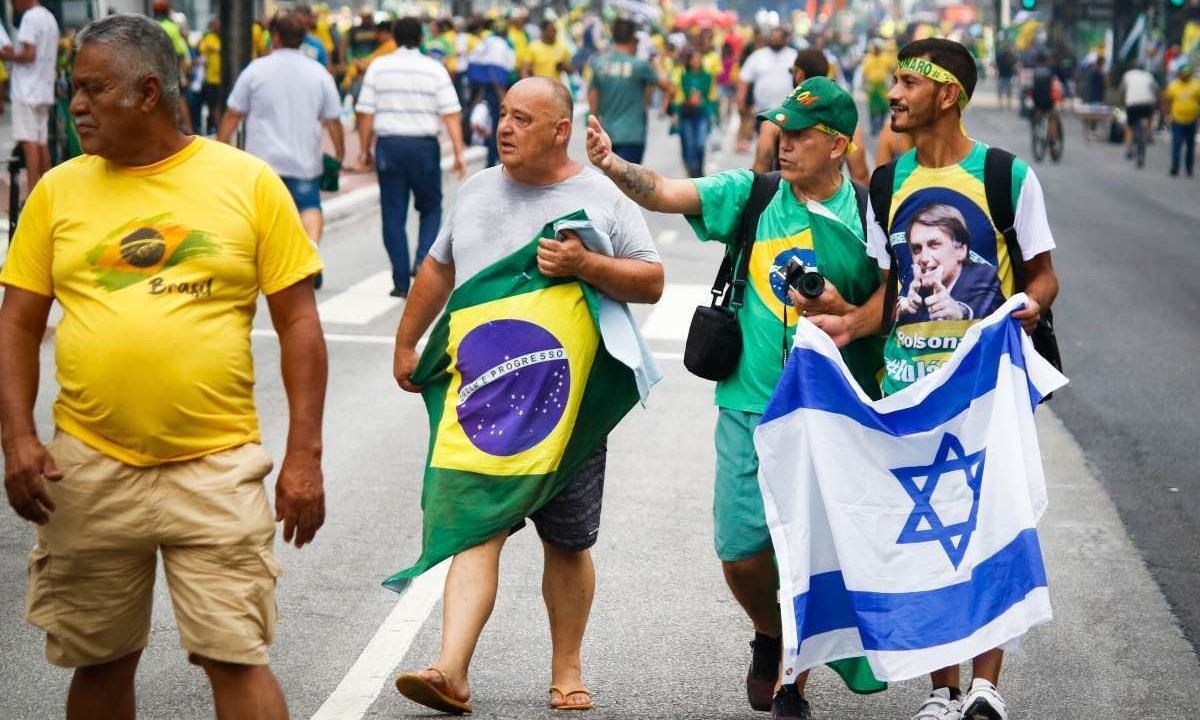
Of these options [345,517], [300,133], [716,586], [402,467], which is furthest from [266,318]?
[716,586]

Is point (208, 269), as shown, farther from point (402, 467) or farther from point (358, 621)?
point (402, 467)

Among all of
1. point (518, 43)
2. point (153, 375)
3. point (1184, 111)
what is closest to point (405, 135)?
point (153, 375)

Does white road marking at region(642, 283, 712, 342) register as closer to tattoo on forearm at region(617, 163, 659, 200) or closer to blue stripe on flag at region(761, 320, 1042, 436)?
tattoo on forearm at region(617, 163, 659, 200)

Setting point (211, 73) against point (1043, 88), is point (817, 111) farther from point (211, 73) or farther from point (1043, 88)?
point (1043, 88)

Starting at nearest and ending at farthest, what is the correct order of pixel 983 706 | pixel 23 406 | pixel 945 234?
pixel 23 406
pixel 983 706
pixel 945 234

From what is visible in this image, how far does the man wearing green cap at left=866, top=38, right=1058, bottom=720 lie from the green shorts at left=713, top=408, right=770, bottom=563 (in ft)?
1.49

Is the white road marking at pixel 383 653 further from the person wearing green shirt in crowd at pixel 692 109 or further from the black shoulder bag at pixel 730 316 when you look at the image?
the person wearing green shirt in crowd at pixel 692 109

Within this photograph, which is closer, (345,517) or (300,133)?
(345,517)

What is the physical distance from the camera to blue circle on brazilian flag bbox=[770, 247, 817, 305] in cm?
533

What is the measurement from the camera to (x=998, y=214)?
5234 millimetres

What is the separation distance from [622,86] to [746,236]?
12459mm

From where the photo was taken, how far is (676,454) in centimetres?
927

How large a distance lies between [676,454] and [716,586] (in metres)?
2.35

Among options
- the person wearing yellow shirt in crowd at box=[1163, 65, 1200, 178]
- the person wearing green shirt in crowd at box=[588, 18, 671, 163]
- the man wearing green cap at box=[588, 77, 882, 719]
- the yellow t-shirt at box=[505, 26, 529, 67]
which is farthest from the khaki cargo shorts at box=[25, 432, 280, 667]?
the yellow t-shirt at box=[505, 26, 529, 67]
